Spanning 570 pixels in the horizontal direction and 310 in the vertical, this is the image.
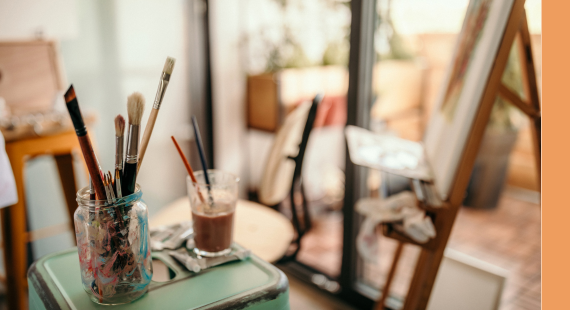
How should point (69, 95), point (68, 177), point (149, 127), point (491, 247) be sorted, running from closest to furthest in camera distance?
point (69, 95), point (149, 127), point (68, 177), point (491, 247)

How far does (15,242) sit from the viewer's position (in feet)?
5.13

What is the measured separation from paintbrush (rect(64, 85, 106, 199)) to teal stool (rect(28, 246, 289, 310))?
0.58 feet

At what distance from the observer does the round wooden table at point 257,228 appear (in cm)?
135

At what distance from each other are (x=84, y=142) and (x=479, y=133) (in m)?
0.74

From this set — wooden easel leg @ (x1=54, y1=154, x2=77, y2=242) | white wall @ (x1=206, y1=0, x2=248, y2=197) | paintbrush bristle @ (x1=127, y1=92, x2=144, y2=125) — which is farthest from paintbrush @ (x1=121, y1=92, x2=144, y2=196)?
white wall @ (x1=206, y1=0, x2=248, y2=197)

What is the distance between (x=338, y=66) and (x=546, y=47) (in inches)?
70.3

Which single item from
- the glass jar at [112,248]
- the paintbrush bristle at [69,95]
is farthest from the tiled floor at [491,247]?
the paintbrush bristle at [69,95]

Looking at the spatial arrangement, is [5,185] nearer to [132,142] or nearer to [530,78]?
[132,142]

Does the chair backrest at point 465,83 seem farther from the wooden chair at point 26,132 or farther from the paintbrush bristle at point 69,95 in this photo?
the wooden chair at point 26,132

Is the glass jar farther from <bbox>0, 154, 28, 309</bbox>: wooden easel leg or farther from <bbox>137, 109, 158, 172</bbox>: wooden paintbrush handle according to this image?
<bbox>0, 154, 28, 309</bbox>: wooden easel leg

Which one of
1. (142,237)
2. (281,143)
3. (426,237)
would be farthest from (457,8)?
(142,237)

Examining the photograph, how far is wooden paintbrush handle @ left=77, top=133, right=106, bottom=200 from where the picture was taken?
1.97ft

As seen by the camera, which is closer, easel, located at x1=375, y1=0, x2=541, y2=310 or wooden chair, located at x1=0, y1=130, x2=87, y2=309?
easel, located at x1=375, y1=0, x2=541, y2=310

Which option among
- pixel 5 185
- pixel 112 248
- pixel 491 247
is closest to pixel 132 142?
pixel 112 248
